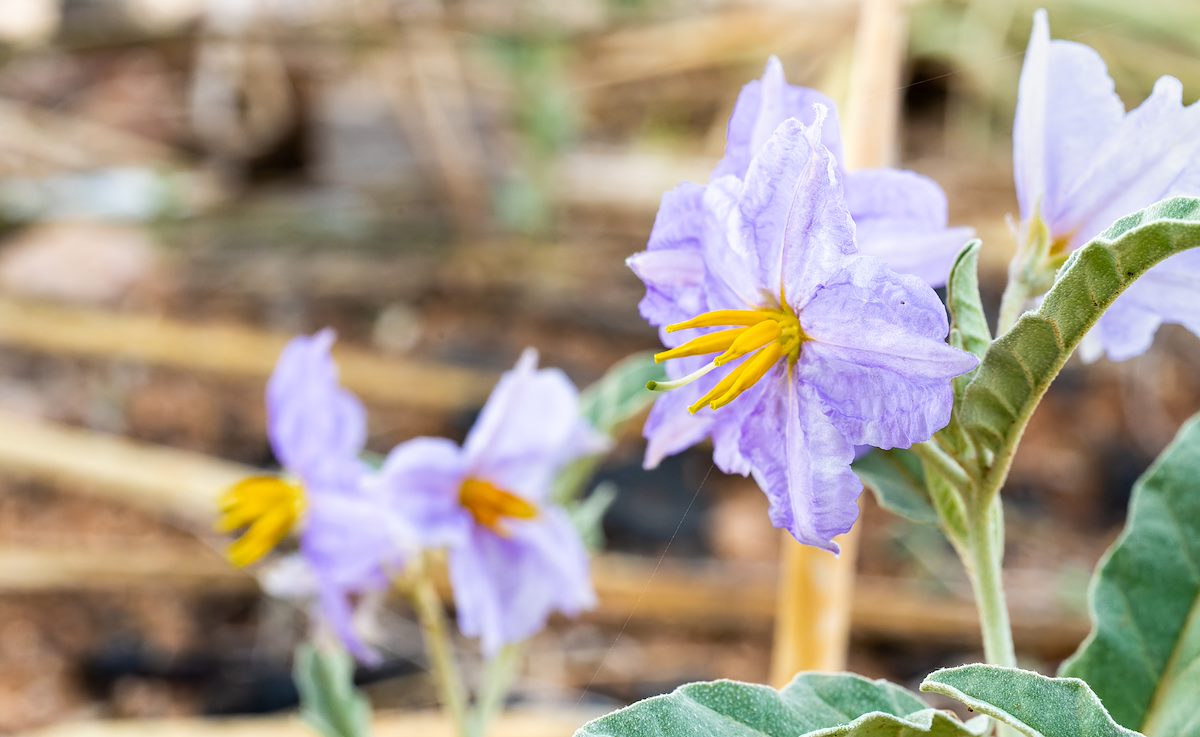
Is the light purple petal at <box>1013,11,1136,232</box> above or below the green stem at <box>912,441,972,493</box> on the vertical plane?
above

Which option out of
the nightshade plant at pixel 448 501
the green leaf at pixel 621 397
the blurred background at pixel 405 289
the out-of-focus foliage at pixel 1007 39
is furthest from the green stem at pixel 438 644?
the out-of-focus foliage at pixel 1007 39

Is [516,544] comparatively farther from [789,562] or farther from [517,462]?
[789,562]

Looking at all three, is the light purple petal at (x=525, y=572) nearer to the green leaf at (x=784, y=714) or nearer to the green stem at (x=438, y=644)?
the green stem at (x=438, y=644)

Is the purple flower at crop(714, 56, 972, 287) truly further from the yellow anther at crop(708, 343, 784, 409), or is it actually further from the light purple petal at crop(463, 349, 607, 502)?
the light purple petal at crop(463, 349, 607, 502)

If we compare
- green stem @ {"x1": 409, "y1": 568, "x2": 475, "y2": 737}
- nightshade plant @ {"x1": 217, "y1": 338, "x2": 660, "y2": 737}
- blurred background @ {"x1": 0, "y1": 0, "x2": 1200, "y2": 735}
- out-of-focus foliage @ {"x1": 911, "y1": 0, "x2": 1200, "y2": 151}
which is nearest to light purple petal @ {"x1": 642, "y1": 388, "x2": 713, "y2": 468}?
nightshade plant @ {"x1": 217, "y1": 338, "x2": 660, "y2": 737}

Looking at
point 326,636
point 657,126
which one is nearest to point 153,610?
point 326,636

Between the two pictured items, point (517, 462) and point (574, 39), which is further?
point (574, 39)

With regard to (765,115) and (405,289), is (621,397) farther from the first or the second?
(405,289)
